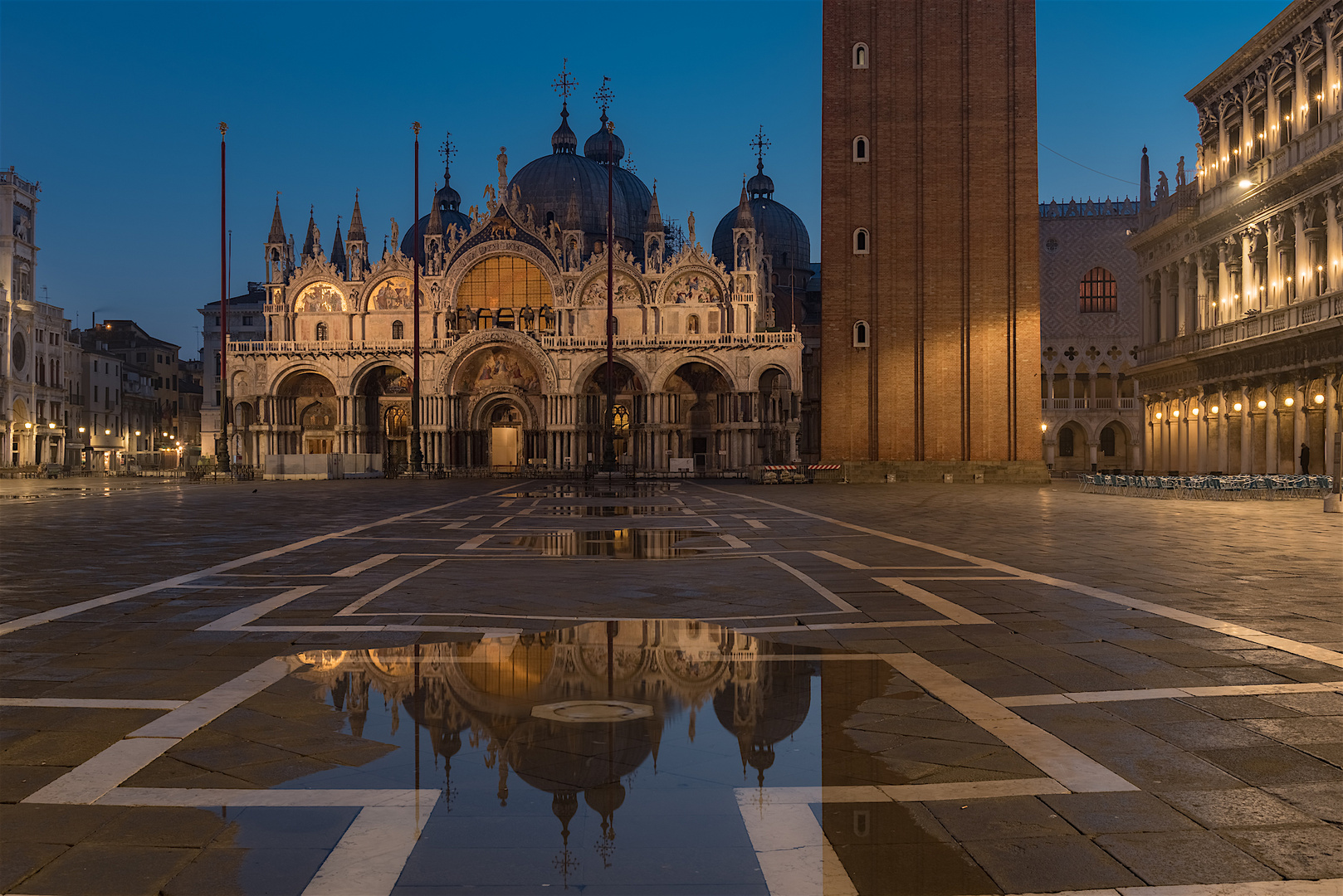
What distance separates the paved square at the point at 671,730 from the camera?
335 centimetres

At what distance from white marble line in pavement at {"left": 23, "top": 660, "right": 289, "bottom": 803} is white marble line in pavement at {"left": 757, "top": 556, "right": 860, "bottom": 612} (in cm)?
455

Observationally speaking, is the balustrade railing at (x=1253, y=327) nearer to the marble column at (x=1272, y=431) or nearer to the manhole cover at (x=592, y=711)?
the marble column at (x=1272, y=431)

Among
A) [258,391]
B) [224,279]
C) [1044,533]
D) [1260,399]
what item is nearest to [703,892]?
[1044,533]

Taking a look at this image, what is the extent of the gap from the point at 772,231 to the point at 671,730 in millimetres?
77664

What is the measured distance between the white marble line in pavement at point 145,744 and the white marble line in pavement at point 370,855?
1127mm

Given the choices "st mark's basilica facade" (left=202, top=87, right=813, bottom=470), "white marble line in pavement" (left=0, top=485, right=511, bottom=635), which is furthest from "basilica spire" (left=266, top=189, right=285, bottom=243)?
"white marble line in pavement" (left=0, top=485, right=511, bottom=635)

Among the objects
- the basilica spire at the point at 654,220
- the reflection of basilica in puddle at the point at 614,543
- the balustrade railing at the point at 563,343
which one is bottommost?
the reflection of basilica in puddle at the point at 614,543

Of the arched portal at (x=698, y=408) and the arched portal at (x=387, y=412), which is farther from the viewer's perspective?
the arched portal at (x=387, y=412)

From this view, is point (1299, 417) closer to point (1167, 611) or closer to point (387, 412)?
point (1167, 611)

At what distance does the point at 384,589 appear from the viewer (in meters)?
9.79

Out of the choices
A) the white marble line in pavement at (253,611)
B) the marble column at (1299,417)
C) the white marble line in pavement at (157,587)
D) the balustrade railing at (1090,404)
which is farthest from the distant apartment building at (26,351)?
the marble column at (1299,417)

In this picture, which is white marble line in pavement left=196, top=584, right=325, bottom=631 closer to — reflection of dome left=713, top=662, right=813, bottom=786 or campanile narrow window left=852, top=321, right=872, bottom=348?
reflection of dome left=713, top=662, right=813, bottom=786

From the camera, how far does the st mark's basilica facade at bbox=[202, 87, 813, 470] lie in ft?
192

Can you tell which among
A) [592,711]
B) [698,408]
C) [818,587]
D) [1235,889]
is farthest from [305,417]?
[1235,889]
